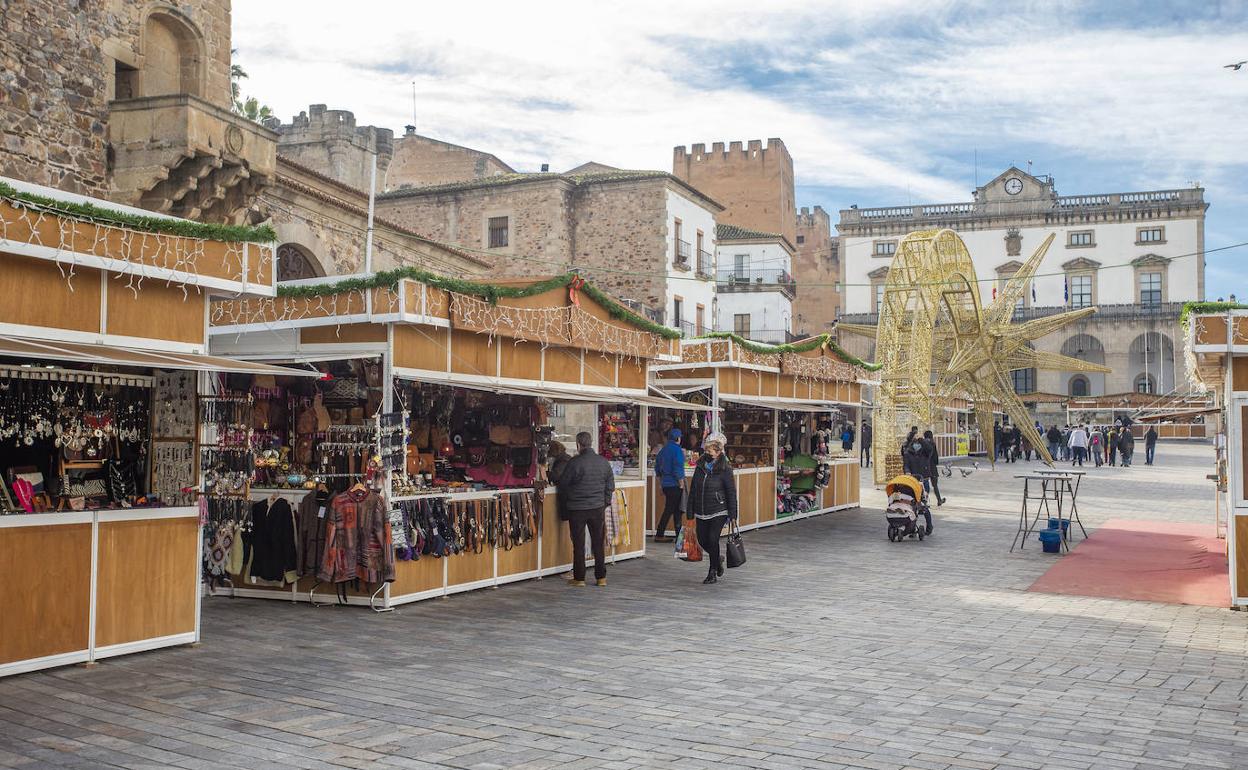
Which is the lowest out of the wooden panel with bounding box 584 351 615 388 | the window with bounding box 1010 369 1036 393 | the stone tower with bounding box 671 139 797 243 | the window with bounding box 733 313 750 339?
the wooden panel with bounding box 584 351 615 388

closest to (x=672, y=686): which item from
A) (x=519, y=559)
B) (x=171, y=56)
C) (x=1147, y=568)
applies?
(x=519, y=559)

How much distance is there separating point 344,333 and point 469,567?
8.58 feet

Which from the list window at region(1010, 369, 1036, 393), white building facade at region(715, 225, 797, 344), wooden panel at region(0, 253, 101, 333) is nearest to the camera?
wooden panel at region(0, 253, 101, 333)

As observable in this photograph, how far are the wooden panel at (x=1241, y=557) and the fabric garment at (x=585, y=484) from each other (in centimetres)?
594

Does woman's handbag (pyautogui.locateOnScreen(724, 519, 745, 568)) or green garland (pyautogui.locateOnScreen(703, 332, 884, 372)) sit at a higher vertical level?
green garland (pyautogui.locateOnScreen(703, 332, 884, 372))

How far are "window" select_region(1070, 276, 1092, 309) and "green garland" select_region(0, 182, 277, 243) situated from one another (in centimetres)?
6479

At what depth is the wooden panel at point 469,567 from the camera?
10773 millimetres

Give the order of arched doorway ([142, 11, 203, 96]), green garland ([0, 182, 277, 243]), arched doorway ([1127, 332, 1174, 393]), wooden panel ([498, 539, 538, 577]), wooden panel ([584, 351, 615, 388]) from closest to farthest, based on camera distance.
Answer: green garland ([0, 182, 277, 243])
wooden panel ([498, 539, 538, 577])
wooden panel ([584, 351, 615, 388])
arched doorway ([142, 11, 203, 96])
arched doorway ([1127, 332, 1174, 393])

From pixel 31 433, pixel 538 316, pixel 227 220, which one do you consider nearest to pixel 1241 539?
pixel 538 316

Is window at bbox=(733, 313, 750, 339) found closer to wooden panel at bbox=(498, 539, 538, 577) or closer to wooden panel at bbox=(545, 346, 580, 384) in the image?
wooden panel at bbox=(545, 346, 580, 384)

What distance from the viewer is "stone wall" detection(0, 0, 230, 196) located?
50.4 feet

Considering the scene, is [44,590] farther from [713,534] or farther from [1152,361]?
[1152,361]

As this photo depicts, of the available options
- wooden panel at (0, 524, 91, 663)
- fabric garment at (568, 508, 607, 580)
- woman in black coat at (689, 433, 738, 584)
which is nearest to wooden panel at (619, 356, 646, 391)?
woman in black coat at (689, 433, 738, 584)

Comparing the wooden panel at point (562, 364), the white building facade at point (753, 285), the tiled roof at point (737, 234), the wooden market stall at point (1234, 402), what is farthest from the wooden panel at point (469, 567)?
the tiled roof at point (737, 234)
